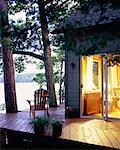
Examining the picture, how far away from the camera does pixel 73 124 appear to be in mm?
8234

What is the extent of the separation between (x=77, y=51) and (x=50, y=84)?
8.13 m

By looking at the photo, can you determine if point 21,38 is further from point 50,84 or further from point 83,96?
point 50,84

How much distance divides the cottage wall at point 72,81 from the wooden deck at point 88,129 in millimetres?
624

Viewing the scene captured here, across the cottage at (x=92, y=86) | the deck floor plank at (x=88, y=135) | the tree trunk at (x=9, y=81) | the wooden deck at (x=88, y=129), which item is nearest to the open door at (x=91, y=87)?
the cottage at (x=92, y=86)

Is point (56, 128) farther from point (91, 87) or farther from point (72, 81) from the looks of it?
point (91, 87)

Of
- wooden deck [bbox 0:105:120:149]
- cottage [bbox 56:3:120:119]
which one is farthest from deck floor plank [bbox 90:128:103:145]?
cottage [bbox 56:3:120:119]

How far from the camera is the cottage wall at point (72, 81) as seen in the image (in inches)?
370

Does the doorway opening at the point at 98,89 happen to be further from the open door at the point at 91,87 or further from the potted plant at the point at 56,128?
the potted plant at the point at 56,128

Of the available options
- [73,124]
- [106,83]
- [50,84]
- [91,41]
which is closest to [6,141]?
[73,124]

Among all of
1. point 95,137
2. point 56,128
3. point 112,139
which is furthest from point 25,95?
point 112,139

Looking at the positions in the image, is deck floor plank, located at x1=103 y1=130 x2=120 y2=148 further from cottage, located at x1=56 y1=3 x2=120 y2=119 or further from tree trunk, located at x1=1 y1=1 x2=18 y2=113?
tree trunk, located at x1=1 y1=1 x2=18 y2=113

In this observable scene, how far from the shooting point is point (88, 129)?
7.50m

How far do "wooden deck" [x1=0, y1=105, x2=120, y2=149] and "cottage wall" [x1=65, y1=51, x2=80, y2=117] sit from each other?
62 centimetres

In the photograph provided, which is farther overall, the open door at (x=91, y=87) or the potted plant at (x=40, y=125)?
the open door at (x=91, y=87)
